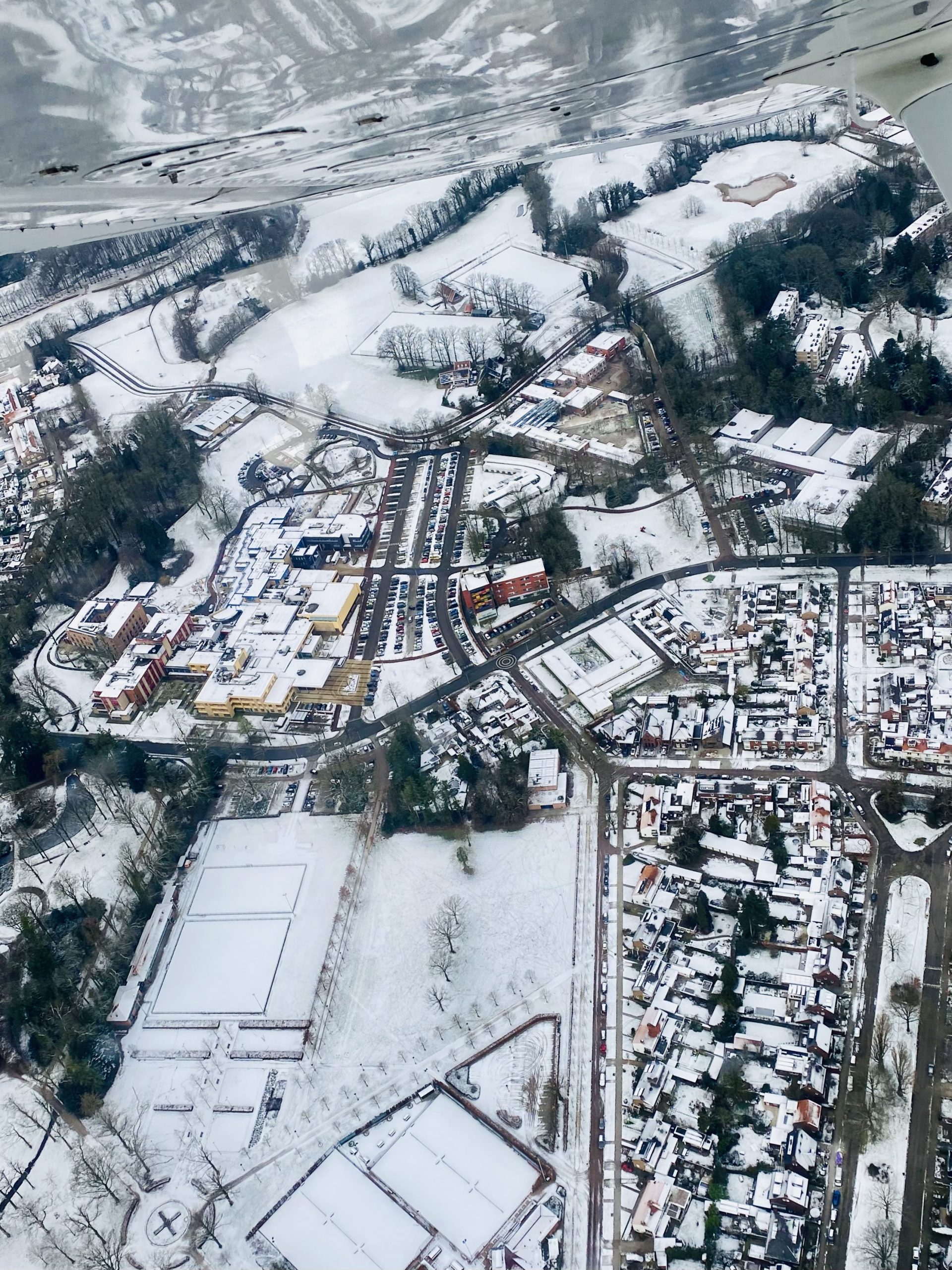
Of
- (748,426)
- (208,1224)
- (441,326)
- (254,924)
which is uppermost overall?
(441,326)

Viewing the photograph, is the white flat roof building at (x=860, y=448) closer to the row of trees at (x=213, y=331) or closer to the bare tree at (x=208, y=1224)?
the bare tree at (x=208, y=1224)

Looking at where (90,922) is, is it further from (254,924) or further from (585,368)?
(585,368)

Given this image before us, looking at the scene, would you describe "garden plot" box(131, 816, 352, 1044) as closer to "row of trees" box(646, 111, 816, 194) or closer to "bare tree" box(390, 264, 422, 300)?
"bare tree" box(390, 264, 422, 300)

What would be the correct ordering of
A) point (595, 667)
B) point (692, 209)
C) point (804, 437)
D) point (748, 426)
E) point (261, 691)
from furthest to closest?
1. point (692, 209)
2. point (748, 426)
3. point (804, 437)
4. point (261, 691)
5. point (595, 667)

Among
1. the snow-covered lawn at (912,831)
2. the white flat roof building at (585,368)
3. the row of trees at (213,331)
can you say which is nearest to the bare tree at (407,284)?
the row of trees at (213,331)

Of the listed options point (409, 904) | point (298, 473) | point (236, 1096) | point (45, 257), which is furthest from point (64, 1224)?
point (45, 257)

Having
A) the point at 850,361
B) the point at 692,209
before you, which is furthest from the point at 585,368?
the point at 692,209
